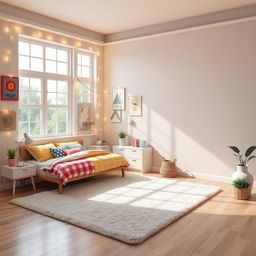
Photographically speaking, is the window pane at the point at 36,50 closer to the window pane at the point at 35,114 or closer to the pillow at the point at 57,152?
the window pane at the point at 35,114

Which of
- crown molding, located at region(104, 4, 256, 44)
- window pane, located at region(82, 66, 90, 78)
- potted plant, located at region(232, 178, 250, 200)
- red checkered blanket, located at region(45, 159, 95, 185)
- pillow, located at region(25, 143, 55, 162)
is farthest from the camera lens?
window pane, located at region(82, 66, 90, 78)

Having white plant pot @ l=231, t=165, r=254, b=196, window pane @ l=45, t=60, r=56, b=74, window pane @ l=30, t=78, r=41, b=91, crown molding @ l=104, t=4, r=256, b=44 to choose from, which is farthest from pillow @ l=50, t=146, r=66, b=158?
white plant pot @ l=231, t=165, r=254, b=196

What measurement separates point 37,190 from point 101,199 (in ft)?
3.91

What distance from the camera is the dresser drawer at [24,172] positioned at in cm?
443

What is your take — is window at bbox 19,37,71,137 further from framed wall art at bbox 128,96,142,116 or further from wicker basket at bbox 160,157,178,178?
wicker basket at bbox 160,157,178,178

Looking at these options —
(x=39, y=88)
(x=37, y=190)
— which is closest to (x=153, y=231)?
(x=37, y=190)

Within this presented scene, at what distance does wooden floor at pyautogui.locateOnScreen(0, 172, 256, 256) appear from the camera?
269 cm

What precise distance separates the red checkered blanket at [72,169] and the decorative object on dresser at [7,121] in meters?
1.04

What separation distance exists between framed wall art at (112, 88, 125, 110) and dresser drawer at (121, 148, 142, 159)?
37.7 inches

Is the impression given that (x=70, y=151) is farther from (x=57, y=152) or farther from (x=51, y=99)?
(x=51, y=99)

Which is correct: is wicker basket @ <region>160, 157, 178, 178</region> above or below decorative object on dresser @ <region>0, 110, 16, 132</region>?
below

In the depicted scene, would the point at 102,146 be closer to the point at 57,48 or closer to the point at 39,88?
the point at 39,88

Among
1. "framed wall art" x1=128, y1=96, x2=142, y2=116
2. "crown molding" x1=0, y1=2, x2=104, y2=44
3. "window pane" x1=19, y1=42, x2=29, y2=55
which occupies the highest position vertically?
"crown molding" x1=0, y1=2, x2=104, y2=44

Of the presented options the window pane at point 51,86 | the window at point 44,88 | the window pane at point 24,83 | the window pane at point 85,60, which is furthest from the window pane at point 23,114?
the window pane at point 85,60
